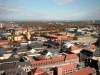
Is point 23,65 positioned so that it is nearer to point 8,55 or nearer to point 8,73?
point 8,73

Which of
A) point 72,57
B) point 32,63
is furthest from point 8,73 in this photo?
point 72,57

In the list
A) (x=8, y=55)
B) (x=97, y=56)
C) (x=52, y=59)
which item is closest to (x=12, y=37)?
(x=8, y=55)

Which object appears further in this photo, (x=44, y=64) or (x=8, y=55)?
(x=8, y=55)

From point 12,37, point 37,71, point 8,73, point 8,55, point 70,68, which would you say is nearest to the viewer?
point 8,73

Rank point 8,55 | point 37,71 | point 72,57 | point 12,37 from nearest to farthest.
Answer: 1. point 37,71
2. point 72,57
3. point 8,55
4. point 12,37

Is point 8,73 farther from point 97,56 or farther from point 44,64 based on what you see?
point 97,56

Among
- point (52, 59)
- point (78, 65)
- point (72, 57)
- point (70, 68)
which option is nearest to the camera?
point (70, 68)

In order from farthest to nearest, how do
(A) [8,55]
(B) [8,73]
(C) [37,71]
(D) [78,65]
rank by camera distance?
(A) [8,55]
(D) [78,65]
(C) [37,71]
(B) [8,73]

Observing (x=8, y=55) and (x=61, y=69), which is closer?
(x=61, y=69)
